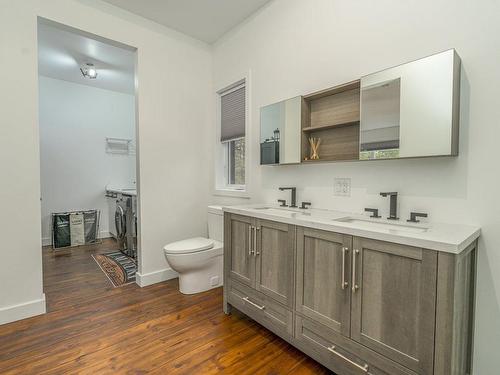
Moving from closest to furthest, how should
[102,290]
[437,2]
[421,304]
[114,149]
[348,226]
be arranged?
[421,304], [348,226], [437,2], [102,290], [114,149]

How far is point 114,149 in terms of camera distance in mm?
4945

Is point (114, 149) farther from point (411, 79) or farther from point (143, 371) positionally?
point (411, 79)

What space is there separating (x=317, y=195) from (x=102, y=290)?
235 centimetres

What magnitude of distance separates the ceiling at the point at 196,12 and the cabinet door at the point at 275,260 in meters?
2.18

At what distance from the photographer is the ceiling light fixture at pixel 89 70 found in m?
3.77

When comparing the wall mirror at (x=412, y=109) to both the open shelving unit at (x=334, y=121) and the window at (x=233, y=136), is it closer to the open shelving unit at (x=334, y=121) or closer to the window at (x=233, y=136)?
the open shelving unit at (x=334, y=121)

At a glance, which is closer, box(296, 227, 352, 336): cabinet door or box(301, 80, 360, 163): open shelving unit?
box(296, 227, 352, 336): cabinet door

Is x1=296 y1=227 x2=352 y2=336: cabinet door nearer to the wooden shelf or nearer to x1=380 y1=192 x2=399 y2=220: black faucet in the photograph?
x1=380 y1=192 x2=399 y2=220: black faucet

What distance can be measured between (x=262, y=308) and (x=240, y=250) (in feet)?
1.47

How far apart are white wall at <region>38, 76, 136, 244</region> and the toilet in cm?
307

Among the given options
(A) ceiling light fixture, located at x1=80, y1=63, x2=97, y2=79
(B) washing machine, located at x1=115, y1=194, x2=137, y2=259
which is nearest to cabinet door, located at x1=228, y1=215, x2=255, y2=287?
(B) washing machine, located at x1=115, y1=194, x2=137, y2=259

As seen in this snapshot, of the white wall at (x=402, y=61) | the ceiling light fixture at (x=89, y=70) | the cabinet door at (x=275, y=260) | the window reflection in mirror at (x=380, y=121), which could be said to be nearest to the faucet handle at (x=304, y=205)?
the white wall at (x=402, y=61)

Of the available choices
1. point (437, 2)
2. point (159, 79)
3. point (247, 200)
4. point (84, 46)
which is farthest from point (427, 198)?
point (84, 46)

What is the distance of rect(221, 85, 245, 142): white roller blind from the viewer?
292cm
